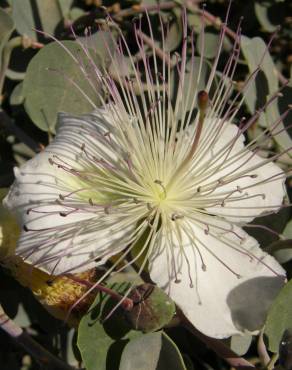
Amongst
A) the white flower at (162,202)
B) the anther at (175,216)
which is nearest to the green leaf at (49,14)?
the white flower at (162,202)

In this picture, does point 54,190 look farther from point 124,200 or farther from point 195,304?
point 195,304

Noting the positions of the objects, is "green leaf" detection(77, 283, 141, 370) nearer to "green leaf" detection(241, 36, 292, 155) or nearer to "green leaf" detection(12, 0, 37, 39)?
"green leaf" detection(241, 36, 292, 155)

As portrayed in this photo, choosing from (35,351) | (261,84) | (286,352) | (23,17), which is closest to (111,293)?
(35,351)

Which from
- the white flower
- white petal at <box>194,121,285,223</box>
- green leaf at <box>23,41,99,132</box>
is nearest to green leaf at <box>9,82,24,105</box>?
green leaf at <box>23,41,99,132</box>

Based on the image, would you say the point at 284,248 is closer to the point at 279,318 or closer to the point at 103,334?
the point at 279,318

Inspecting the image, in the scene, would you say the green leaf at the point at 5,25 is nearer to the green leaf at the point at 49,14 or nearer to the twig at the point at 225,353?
the green leaf at the point at 49,14

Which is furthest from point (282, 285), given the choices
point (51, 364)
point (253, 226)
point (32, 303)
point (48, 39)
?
point (48, 39)
